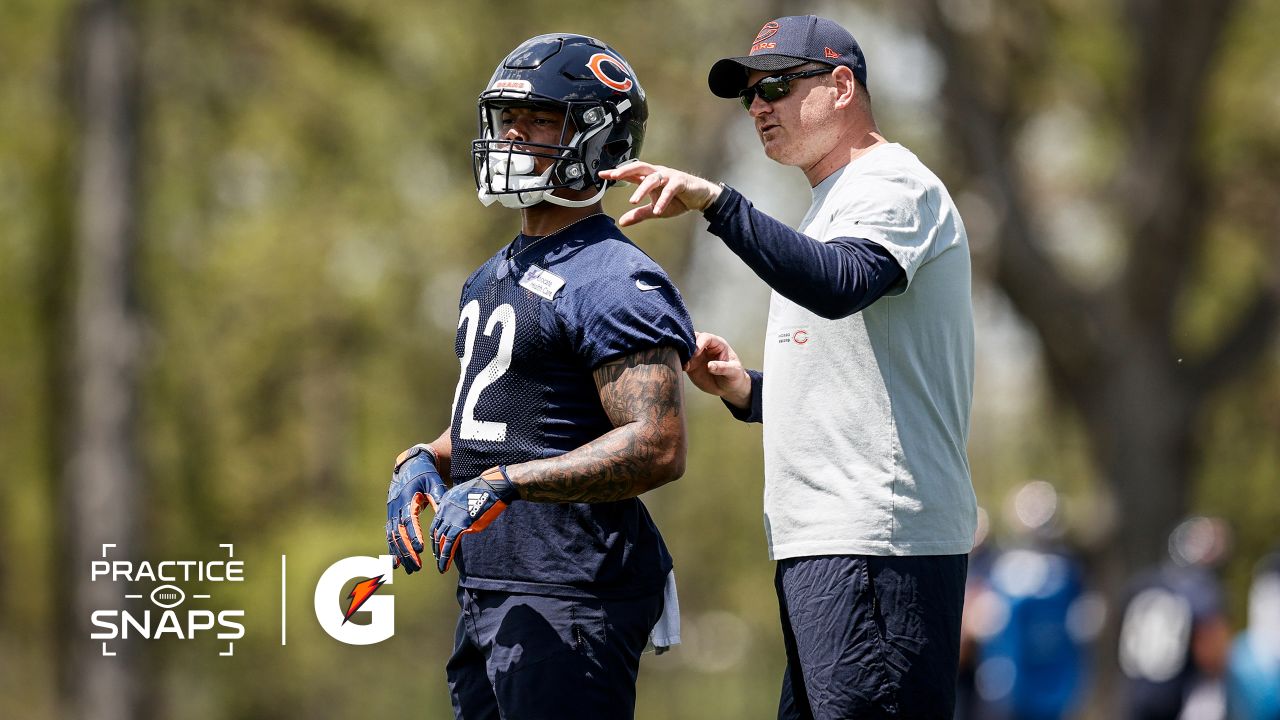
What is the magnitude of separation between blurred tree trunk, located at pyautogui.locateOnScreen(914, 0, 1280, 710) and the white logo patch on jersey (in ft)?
45.0

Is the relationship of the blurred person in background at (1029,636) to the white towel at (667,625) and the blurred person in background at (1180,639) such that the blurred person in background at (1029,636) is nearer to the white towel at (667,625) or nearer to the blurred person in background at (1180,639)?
the blurred person in background at (1180,639)

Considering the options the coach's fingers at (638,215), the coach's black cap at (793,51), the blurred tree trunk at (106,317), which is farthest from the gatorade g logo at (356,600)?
the blurred tree trunk at (106,317)

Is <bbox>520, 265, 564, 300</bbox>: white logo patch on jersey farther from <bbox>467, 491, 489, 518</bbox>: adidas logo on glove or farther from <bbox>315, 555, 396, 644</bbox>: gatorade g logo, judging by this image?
<bbox>315, 555, 396, 644</bbox>: gatorade g logo

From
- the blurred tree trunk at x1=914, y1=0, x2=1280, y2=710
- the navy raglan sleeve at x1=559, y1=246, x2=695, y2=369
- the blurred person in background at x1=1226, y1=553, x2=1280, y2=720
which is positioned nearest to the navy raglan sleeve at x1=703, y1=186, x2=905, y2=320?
the navy raglan sleeve at x1=559, y1=246, x2=695, y2=369

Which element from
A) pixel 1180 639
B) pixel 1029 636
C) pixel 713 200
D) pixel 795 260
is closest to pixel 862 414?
pixel 795 260

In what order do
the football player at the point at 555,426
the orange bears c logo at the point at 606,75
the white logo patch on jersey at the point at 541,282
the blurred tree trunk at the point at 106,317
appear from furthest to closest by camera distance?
the blurred tree trunk at the point at 106,317
the orange bears c logo at the point at 606,75
the white logo patch on jersey at the point at 541,282
the football player at the point at 555,426

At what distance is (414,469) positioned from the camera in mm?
3896

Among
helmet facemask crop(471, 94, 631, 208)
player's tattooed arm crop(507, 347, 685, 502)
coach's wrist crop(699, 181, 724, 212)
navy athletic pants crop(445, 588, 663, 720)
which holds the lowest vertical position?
navy athletic pants crop(445, 588, 663, 720)

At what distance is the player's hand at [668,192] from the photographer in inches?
133

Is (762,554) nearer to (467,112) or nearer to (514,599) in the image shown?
(467,112)

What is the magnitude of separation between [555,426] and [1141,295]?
15320 millimetres

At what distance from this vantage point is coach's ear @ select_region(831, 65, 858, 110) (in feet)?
12.6

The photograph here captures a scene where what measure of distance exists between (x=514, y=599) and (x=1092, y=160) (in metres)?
20.4

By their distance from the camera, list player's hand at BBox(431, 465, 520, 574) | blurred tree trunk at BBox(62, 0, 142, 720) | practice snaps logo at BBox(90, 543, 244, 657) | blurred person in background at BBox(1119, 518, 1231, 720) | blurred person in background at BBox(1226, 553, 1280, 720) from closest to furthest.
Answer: player's hand at BBox(431, 465, 520, 574)
blurred person in background at BBox(1119, 518, 1231, 720)
blurred person in background at BBox(1226, 553, 1280, 720)
practice snaps logo at BBox(90, 543, 244, 657)
blurred tree trunk at BBox(62, 0, 142, 720)
